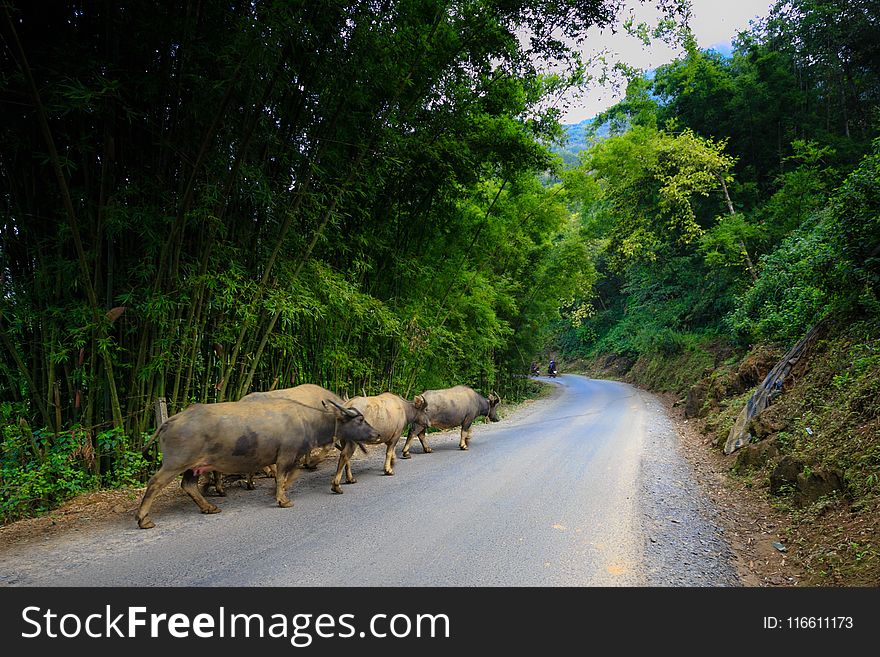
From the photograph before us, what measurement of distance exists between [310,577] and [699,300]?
1628 centimetres

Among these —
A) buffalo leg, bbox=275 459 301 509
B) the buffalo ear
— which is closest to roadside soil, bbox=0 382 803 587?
buffalo leg, bbox=275 459 301 509

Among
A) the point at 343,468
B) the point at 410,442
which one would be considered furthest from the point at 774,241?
the point at 343,468

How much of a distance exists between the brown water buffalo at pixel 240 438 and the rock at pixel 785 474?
410cm

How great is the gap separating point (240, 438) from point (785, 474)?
5121 mm

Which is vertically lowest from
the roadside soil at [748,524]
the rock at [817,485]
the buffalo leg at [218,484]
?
the roadside soil at [748,524]

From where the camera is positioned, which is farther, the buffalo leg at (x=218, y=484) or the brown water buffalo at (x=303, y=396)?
the brown water buffalo at (x=303, y=396)

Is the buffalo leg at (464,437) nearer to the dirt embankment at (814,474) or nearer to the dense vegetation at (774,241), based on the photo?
the dirt embankment at (814,474)

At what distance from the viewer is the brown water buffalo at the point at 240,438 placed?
3482 millimetres

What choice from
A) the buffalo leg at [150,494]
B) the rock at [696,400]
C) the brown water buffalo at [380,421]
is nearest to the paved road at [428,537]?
the buffalo leg at [150,494]

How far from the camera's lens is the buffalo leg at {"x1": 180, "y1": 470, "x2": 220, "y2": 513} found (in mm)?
3760

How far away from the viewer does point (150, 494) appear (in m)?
3.41

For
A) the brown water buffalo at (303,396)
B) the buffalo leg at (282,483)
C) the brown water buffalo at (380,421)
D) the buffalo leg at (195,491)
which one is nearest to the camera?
the buffalo leg at (195,491)

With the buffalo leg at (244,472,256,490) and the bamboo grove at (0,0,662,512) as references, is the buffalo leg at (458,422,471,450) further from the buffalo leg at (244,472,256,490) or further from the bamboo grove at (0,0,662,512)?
the buffalo leg at (244,472,256,490)

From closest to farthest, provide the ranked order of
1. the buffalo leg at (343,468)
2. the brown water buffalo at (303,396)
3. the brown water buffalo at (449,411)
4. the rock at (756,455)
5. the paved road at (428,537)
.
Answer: the paved road at (428,537)
the buffalo leg at (343,468)
the brown water buffalo at (303,396)
the rock at (756,455)
the brown water buffalo at (449,411)
